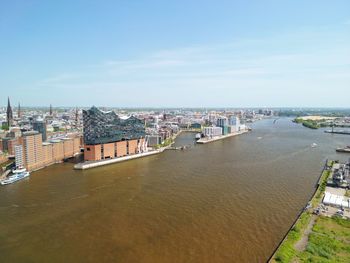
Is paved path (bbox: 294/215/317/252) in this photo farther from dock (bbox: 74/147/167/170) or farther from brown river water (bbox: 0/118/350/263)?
dock (bbox: 74/147/167/170)

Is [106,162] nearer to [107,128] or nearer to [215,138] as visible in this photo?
[107,128]

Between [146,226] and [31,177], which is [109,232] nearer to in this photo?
[146,226]

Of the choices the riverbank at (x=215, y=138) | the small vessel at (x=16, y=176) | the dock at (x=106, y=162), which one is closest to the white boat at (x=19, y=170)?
the small vessel at (x=16, y=176)

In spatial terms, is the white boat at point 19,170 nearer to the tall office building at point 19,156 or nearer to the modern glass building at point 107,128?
the tall office building at point 19,156

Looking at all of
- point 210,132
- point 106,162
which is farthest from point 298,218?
point 210,132

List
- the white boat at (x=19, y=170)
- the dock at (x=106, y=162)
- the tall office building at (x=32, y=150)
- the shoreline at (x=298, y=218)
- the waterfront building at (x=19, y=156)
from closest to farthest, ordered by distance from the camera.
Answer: the shoreline at (x=298, y=218) → the white boat at (x=19, y=170) → the waterfront building at (x=19, y=156) → the tall office building at (x=32, y=150) → the dock at (x=106, y=162)

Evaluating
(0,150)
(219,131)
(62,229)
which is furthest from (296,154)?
(0,150)

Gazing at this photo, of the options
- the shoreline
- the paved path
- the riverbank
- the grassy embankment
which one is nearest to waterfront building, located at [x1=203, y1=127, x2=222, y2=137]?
the riverbank
